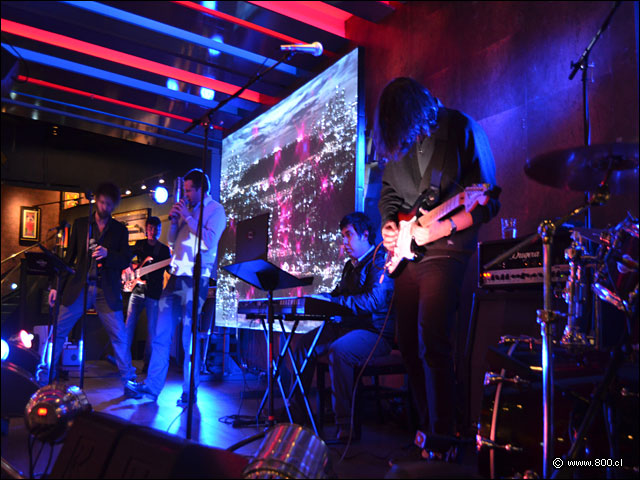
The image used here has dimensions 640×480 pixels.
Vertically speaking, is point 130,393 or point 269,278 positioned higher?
point 269,278

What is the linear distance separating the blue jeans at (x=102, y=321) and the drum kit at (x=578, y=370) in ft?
11.6

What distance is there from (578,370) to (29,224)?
280cm

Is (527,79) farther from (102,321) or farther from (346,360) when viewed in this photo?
(102,321)

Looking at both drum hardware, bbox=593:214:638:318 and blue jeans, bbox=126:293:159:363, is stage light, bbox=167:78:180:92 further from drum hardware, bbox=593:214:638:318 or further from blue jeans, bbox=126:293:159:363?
drum hardware, bbox=593:214:638:318

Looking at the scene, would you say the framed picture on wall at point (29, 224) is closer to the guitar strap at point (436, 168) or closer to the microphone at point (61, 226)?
the microphone at point (61, 226)

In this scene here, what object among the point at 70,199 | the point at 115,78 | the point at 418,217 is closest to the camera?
the point at 418,217

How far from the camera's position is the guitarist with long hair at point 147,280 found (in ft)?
18.8

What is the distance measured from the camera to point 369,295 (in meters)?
3.21

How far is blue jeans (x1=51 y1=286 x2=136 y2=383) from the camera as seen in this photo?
4160mm

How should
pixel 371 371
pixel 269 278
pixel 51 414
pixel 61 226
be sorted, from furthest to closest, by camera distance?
pixel 61 226 → pixel 371 371 → pixel 269 278 → pixel 51 414

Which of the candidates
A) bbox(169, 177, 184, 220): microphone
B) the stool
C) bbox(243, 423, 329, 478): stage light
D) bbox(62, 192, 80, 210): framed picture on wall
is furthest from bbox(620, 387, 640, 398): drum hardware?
bbox(62, 192, 80, 210): framed picture on wall

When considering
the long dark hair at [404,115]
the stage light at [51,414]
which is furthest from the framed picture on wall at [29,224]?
the long dark hair at [404,115]

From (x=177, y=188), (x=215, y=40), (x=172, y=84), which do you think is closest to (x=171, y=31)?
(x=215, y=40)

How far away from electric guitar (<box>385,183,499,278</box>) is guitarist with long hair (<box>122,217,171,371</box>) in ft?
12.7
